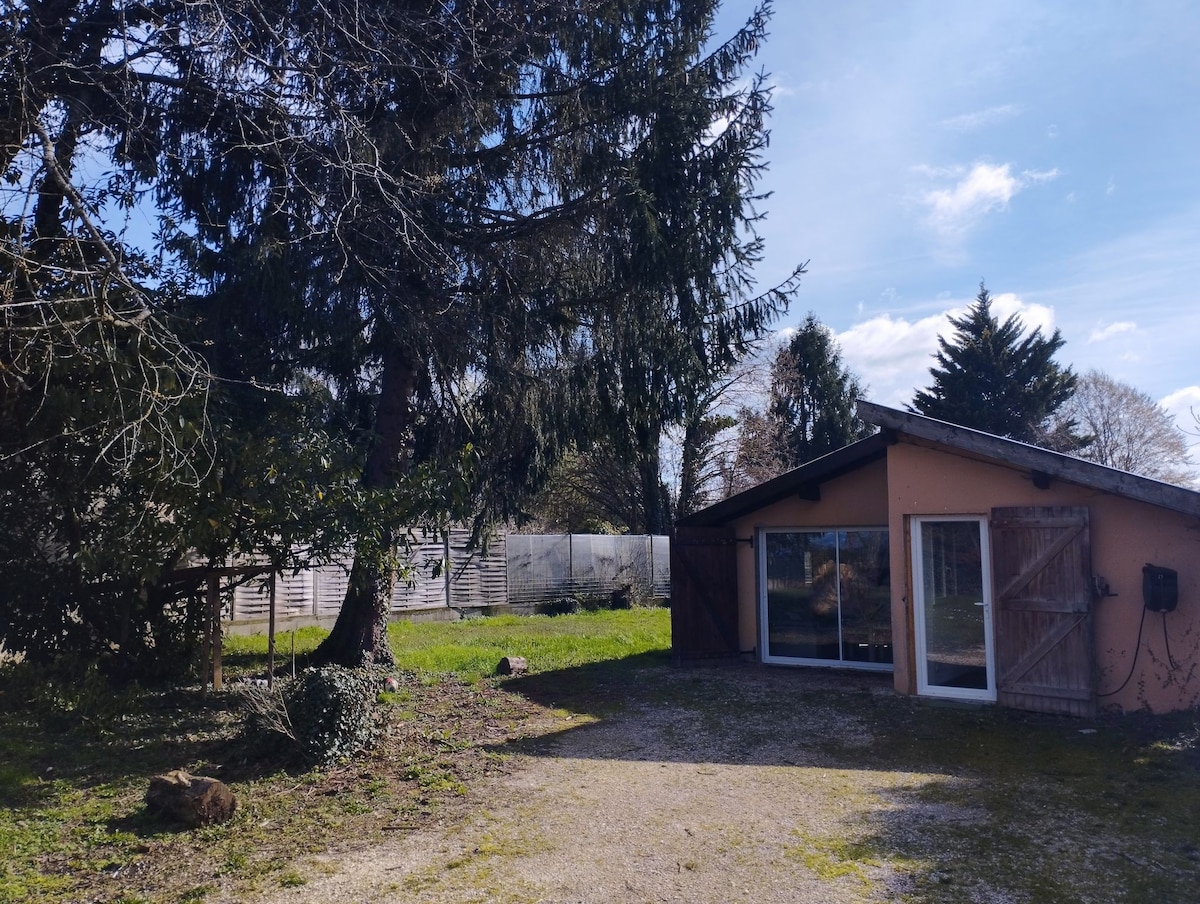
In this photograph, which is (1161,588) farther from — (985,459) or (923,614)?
(923,614)

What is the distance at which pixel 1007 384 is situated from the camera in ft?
101

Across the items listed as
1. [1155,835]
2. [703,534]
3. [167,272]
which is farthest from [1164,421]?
[167,272]

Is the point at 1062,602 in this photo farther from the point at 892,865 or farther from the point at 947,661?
the point at 892,865

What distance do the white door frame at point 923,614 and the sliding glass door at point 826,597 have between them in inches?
85.7

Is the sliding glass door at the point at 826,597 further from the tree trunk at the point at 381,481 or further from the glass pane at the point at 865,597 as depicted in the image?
the tree trunk at the point at 381,481

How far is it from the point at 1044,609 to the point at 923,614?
144 centimetres

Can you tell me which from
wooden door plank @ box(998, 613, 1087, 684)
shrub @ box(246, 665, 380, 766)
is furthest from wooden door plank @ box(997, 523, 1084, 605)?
shrub @ box(246, 665, 380, 766)

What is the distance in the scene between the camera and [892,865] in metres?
5.55

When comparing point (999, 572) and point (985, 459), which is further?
point (985, 459)

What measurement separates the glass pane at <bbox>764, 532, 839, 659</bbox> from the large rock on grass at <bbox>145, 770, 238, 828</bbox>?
9.35 m

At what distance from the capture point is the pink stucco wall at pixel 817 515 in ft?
43.6

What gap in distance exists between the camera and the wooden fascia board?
8.79 meters

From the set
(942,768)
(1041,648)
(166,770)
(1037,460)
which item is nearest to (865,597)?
(1041,648)

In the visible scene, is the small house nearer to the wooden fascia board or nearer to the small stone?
the wooden fascia board
